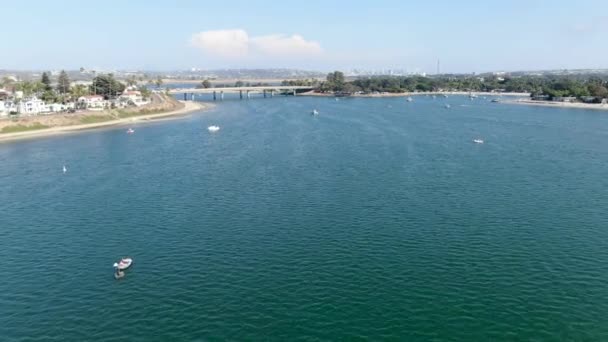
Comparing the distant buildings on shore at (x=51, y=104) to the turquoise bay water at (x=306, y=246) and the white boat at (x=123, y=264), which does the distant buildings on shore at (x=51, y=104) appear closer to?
the turquoise bay water at (x=306, y=246)

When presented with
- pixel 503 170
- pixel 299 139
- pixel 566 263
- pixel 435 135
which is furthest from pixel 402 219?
pixel 435 135

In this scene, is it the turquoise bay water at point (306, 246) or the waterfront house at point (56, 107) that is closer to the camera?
the turquoise bay water at point (306, 246)

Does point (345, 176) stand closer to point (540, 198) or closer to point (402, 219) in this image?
point (402, 219)

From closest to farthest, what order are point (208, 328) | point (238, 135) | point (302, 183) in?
point (208, 328), point (302, 183), point (238, 135)

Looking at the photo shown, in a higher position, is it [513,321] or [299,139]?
[299,139]

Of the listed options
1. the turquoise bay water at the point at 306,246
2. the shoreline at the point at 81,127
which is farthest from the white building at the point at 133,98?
the turquoise bay water at the point at 306,246

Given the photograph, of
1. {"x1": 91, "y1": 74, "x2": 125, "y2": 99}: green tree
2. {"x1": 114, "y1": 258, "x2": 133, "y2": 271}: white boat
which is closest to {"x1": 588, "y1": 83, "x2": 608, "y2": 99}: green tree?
{"x1": 91, "y1": 74, "x2": 125, "y2": 99}: green tree

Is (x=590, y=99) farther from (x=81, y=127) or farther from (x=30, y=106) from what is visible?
(x=30, y=106)
